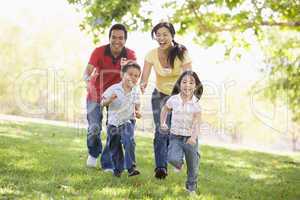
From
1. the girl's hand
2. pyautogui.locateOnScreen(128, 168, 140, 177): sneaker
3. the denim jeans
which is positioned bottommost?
pyautogui.locateOnScreen(128, 168, 140, 177): sneaker

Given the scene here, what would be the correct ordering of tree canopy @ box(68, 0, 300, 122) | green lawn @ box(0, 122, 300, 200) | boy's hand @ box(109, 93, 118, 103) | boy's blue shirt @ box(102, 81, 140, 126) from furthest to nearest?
tree canopy @ box(68, 0, 300, 122)
boy's blue shirt @ box(102, 81, 140, 126)
boy's hand @ box(109, 93, 118, 103)
green lawn @ box(0, 122, 300, 200)

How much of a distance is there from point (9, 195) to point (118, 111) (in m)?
2.25

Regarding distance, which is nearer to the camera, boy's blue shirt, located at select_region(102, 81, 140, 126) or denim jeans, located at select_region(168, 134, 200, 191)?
denim jeans, located at select_region(168, 134, 200, 191)

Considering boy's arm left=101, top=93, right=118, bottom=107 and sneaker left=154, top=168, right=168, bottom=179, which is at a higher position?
boy's arm left=101, top=93, right=118, bottom=107

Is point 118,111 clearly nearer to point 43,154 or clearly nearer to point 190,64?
point 190,64

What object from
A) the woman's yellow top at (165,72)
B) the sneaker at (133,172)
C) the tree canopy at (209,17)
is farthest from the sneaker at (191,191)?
the tree canopy at (209,17)

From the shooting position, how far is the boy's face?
737 cm

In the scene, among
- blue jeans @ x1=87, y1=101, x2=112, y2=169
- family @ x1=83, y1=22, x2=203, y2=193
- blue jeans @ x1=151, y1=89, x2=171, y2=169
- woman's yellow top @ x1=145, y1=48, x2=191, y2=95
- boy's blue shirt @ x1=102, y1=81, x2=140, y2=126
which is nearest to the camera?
family @ x1=83, y1=22, x2=203, y2=193

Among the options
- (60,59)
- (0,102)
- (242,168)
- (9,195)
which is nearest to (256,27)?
(242,168)

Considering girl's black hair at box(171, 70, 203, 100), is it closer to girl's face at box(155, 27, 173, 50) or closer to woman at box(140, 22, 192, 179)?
woman at box(140, 22, 192, 179)

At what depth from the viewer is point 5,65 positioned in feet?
185

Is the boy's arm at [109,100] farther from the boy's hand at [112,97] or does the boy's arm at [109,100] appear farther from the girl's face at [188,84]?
the girl's face at [188,84]

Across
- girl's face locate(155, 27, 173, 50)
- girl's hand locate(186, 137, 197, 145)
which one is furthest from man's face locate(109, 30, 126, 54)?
girl's hand locate(186, 137, 197, 145)

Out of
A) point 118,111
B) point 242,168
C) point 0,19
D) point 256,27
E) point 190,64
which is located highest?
point 0,19
